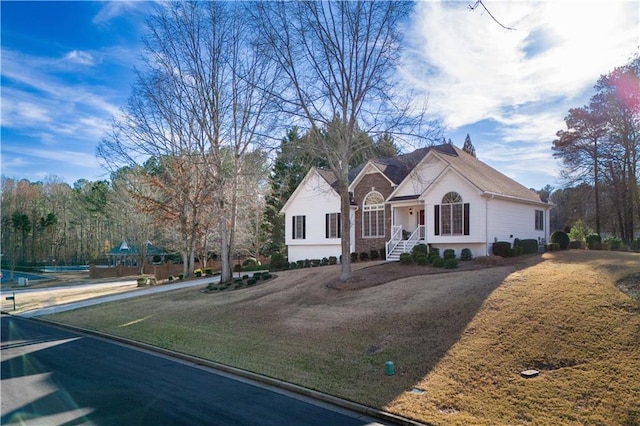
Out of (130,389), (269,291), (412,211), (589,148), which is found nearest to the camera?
(130,389)

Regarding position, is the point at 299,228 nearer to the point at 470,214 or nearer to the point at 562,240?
the point at 470,214

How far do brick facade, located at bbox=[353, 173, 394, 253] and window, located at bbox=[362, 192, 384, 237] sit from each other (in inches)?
9.8

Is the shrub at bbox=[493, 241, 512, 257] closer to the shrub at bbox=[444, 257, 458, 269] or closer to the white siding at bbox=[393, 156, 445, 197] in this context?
the shrub at bbox=[444, 257, 458, 269]

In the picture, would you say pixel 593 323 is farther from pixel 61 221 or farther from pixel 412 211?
pixel 61 221

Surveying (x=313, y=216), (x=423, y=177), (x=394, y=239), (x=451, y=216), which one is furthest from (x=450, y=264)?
(x=313, y=216)

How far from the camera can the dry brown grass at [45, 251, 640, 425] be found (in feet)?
21.8

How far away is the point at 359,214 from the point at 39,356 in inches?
806

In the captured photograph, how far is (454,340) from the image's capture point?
30.9ft

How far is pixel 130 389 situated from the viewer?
26.0 ft

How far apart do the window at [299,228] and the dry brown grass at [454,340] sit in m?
14.9

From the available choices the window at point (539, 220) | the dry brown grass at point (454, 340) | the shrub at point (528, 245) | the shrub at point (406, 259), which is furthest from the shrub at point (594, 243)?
the shrub at point (406, 259)

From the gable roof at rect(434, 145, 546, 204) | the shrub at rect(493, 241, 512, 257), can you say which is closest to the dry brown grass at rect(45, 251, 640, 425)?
the shrub at rect(493, 241, 512, 257)

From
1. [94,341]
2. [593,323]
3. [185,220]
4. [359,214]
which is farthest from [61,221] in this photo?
[593,323]

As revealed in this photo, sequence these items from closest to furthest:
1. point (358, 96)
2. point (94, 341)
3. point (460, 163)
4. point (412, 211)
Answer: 1. point (94, 341)
2. point (358, 96)
3. point (460, 163)
4. point (412, 211)
